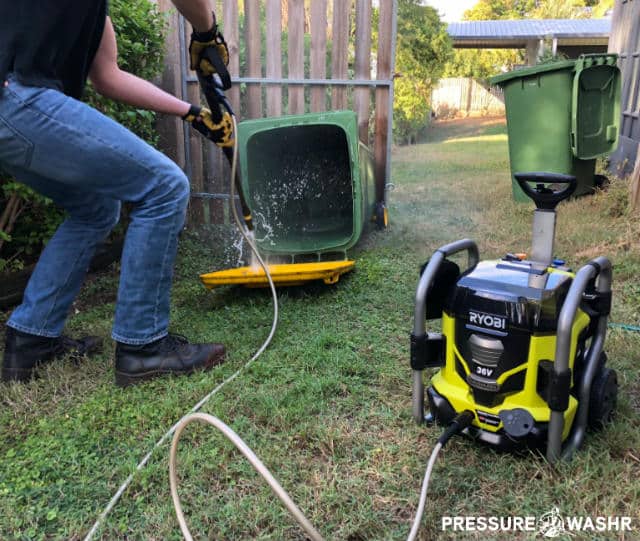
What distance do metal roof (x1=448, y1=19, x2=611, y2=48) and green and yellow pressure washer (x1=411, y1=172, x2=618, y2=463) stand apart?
1558cm

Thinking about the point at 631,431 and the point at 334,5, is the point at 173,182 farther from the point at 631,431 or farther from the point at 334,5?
the point at 334,5

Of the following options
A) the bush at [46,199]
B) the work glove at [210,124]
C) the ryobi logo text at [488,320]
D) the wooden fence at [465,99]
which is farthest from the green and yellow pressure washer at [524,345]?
the wooden fence at [465,99]

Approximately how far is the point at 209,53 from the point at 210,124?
0.27m

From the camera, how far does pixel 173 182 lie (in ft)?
5.88

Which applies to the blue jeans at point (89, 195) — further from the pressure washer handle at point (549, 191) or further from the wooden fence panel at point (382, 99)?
the wooden fence panel at point (382, 99)

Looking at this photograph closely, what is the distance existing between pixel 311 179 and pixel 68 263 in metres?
2.10

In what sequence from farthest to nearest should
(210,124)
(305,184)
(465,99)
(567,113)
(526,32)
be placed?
(465,99) → (526,32) → (567,113) → (305,184) → (210,124)

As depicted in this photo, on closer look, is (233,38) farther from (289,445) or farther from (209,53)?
(289,445)

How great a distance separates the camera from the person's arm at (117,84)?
6.34ft

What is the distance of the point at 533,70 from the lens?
426cm

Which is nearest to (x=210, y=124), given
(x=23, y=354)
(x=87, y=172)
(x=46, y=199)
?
(x=87, y=172)

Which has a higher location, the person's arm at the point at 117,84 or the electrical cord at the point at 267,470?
the person's arm at the point at 117,84

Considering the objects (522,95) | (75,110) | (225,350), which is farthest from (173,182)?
(522,95)

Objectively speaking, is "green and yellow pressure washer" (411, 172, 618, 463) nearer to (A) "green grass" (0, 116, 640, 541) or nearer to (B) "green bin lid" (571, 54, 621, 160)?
(A) "green grass" (0, 116, 640, 541)
